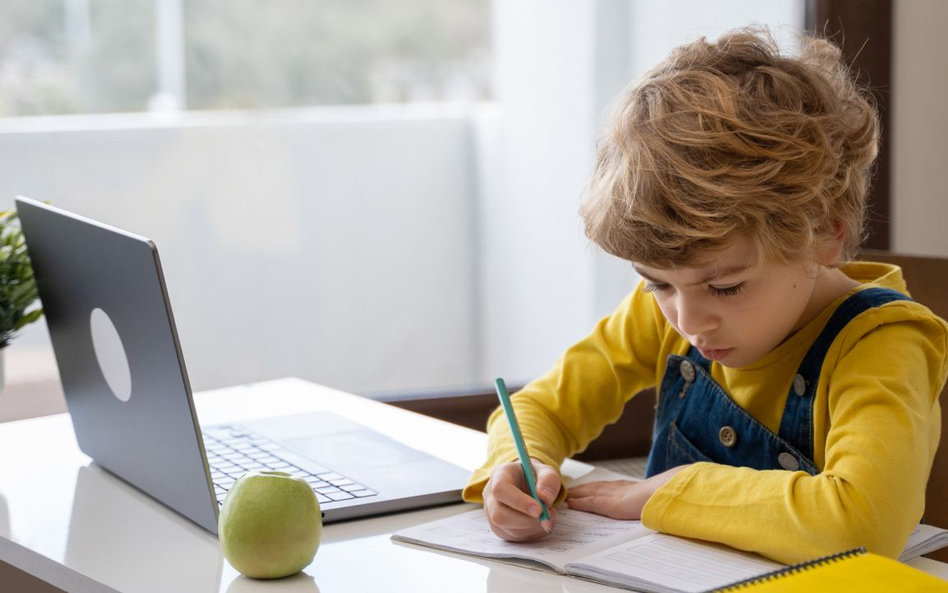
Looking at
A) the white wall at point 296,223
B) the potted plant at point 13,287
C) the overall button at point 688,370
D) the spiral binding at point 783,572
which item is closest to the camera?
the spiral binding at point 783,572

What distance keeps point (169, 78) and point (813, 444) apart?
9.86 ft

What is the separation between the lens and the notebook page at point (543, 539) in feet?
2.94

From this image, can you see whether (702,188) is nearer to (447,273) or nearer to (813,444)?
(813,444)

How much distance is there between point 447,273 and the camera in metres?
3.74

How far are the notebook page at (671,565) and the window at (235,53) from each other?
293cm

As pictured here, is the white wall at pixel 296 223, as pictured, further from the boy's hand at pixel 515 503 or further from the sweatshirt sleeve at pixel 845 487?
the sweatshirt sleeve at pixel 845 487

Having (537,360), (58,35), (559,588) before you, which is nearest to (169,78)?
(58,35)

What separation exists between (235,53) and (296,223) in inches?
25.5

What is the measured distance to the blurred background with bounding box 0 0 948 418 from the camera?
316 centimetres

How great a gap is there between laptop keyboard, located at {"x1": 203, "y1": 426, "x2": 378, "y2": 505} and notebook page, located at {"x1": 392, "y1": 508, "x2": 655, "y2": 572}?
99 mm

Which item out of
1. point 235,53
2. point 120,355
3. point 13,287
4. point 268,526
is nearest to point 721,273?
point 268,526

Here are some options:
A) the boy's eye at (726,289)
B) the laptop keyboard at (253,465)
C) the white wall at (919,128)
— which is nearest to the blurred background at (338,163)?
the white wall at (919,128)

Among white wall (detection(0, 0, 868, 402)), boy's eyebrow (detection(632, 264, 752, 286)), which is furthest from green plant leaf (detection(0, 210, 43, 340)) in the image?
white wall (detection(0, 0, 868, 402))

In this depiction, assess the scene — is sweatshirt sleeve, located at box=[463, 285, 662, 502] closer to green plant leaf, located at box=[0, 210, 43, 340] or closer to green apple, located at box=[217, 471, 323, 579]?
green apple, located at box=[217, 471, 323, 579]
